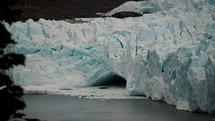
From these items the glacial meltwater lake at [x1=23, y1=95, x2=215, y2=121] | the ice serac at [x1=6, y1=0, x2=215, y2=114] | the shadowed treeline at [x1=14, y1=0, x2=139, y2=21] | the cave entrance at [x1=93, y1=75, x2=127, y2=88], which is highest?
the shadowed treeline at [x1=14, y1=0, x2=139, y2=21]

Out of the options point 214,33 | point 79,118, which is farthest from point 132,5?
point 79,118

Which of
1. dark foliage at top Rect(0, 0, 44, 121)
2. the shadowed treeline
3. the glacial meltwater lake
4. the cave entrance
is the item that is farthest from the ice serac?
the shadowed treeline

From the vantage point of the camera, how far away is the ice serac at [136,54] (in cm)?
1343

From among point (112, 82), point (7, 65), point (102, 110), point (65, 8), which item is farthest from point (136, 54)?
point (65, 8)

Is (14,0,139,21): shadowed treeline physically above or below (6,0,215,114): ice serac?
above

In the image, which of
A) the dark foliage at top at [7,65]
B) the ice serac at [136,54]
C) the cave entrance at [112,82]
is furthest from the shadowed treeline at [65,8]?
the dark foliage at top at [7,65]

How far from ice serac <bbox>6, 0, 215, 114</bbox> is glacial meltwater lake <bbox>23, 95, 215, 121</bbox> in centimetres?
47

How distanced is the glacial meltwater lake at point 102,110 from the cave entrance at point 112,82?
2.27 m

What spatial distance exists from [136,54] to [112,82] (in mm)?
2509

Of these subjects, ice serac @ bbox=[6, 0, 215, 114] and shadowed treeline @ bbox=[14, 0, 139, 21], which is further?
shadowed treeline @ bbox=[14, 0, 139, 21]

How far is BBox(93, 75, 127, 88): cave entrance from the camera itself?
1793cm

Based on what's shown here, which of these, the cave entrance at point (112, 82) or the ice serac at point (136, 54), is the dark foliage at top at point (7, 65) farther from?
the cave entrance at point (112, 82)

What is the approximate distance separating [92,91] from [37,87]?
199cm

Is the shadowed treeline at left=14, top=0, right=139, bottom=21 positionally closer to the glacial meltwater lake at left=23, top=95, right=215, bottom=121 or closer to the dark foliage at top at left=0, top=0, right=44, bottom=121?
the glacial meltwater lake at left=23, top=95, right=215, bottom=121
